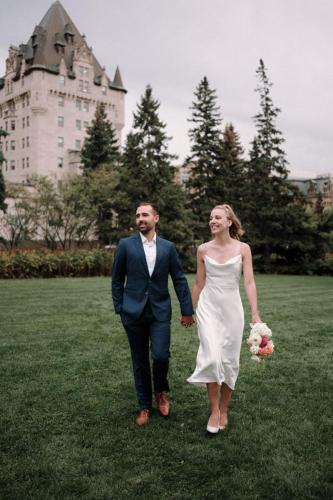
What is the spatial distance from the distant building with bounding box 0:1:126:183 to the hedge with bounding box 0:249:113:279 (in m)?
48.2

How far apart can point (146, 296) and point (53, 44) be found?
77581mm

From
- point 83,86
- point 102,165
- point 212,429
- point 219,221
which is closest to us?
point 212,429

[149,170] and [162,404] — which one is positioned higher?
[149,170]

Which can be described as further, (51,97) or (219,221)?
(51,97)

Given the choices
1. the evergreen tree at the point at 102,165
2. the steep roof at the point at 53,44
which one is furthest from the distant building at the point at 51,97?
the evergreen tree at the point at 102,165

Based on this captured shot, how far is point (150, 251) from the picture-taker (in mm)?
4938

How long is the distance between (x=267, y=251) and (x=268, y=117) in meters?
10.5

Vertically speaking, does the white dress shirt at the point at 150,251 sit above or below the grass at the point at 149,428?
above

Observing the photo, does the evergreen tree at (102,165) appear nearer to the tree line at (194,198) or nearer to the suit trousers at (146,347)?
the tree line at (194,198)

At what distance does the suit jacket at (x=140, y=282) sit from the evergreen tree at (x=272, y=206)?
101 ft

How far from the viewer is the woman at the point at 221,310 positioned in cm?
463

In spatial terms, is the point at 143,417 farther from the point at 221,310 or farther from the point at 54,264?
the point at 54,264

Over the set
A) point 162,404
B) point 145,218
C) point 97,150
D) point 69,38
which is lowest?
point 162,404

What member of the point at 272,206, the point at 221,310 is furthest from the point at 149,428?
the point at 272,206
